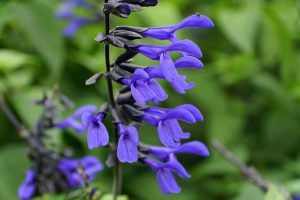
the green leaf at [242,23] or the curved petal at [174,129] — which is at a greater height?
the curved petal at [174,129]

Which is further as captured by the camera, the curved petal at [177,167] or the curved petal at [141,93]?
the curved petal at [177,167]

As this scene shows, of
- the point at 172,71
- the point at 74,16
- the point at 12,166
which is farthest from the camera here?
the point at 74,16

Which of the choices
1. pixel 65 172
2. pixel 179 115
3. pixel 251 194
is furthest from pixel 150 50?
pixel 251 194

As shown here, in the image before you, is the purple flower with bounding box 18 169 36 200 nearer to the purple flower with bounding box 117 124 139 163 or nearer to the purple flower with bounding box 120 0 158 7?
the purple flower with bounding box 117 124 139 163

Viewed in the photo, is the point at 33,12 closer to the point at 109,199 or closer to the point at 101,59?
the point at 101,59

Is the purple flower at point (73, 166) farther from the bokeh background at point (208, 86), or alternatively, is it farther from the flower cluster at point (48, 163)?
the bokeh background at point (208, 86)

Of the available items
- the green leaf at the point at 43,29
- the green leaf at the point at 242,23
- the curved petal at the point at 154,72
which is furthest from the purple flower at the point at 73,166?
the green leaf at the point at 242,23

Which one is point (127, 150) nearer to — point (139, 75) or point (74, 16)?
point (139, 75)
